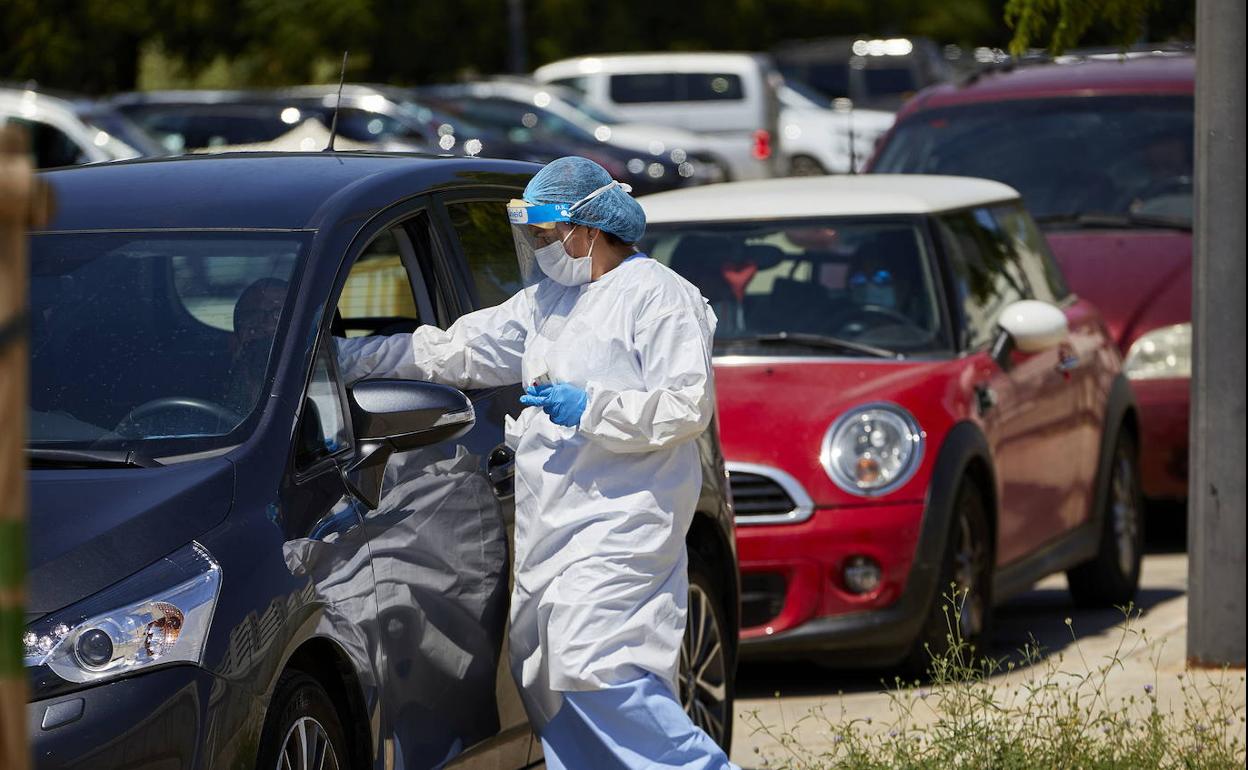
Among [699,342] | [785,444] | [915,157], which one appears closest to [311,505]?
[699,342]

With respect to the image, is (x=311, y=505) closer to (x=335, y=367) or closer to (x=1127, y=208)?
(x=335, y=367)

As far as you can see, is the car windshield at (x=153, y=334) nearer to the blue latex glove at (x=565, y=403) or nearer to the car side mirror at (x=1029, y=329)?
the blue latex glove at (x=565, y=403)

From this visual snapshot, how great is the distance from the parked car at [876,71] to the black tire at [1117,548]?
2354 centimetres

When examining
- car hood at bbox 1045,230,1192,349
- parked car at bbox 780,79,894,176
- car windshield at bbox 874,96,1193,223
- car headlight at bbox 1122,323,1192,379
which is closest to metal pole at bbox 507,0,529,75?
parked car at bbox 780,79,894,176

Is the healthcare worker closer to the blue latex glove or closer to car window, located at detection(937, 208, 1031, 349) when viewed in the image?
the blue latex glove

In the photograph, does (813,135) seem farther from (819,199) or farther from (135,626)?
(135,626)

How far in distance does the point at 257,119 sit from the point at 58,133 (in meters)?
4.09

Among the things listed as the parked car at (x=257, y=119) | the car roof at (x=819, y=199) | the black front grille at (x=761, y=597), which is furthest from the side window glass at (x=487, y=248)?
the parked car at (x=257, y=119)

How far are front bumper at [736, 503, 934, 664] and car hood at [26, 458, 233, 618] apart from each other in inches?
124

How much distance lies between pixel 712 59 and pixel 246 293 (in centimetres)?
3039

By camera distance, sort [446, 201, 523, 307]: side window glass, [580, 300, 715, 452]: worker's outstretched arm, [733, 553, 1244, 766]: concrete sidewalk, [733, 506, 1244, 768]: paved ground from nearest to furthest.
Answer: [580, 300, 715, 452]: worker's outstretched arm < [446, 201, 523, 307]: side window glass < [733, 553, 1244, 766]: concrete sidewalk < [733, 506, 1244, 768]: paved ground

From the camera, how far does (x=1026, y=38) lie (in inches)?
297

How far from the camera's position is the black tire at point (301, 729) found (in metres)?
3.89

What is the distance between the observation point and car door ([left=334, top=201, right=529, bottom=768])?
4332 mm
